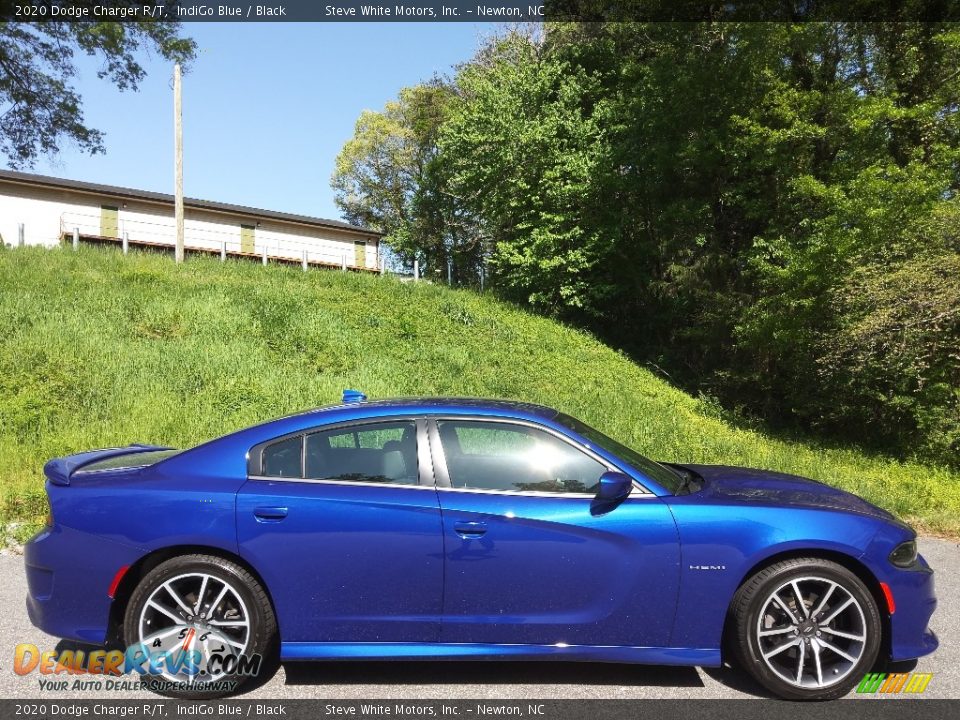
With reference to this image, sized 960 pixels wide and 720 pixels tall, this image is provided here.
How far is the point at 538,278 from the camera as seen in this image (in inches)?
1075

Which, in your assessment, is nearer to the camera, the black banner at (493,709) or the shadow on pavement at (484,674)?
the black banner at (493,709)

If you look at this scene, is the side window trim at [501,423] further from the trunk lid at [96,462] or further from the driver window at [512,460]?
the trunk lid at [96,462]

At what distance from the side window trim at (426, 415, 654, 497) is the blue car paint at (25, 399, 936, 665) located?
0.13 feet

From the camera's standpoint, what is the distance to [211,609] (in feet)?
11.8

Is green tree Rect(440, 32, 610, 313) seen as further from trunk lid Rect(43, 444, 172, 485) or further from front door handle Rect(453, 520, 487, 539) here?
front door handle Rect(453, 520, 487, 539)

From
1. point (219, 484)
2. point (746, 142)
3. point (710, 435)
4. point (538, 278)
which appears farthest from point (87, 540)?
point (538, 278)

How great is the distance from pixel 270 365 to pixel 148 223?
2064 cm

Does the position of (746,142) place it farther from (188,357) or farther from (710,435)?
(188,357)

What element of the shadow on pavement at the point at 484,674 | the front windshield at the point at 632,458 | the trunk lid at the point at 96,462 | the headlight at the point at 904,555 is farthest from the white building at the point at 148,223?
the headlight at the point at 904,555

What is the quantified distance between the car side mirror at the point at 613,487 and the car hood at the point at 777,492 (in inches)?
21.9

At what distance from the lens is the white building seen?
27.9 m

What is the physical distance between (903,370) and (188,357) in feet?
43.9

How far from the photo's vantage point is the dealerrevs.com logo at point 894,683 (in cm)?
362

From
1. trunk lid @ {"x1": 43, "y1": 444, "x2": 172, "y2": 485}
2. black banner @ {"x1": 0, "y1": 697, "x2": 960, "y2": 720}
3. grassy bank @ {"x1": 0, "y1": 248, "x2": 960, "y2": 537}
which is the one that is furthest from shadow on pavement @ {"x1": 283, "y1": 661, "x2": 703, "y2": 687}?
grassy bank @ {"x1": 0, "y1": 248, "x2": 960, "y2": 537}
